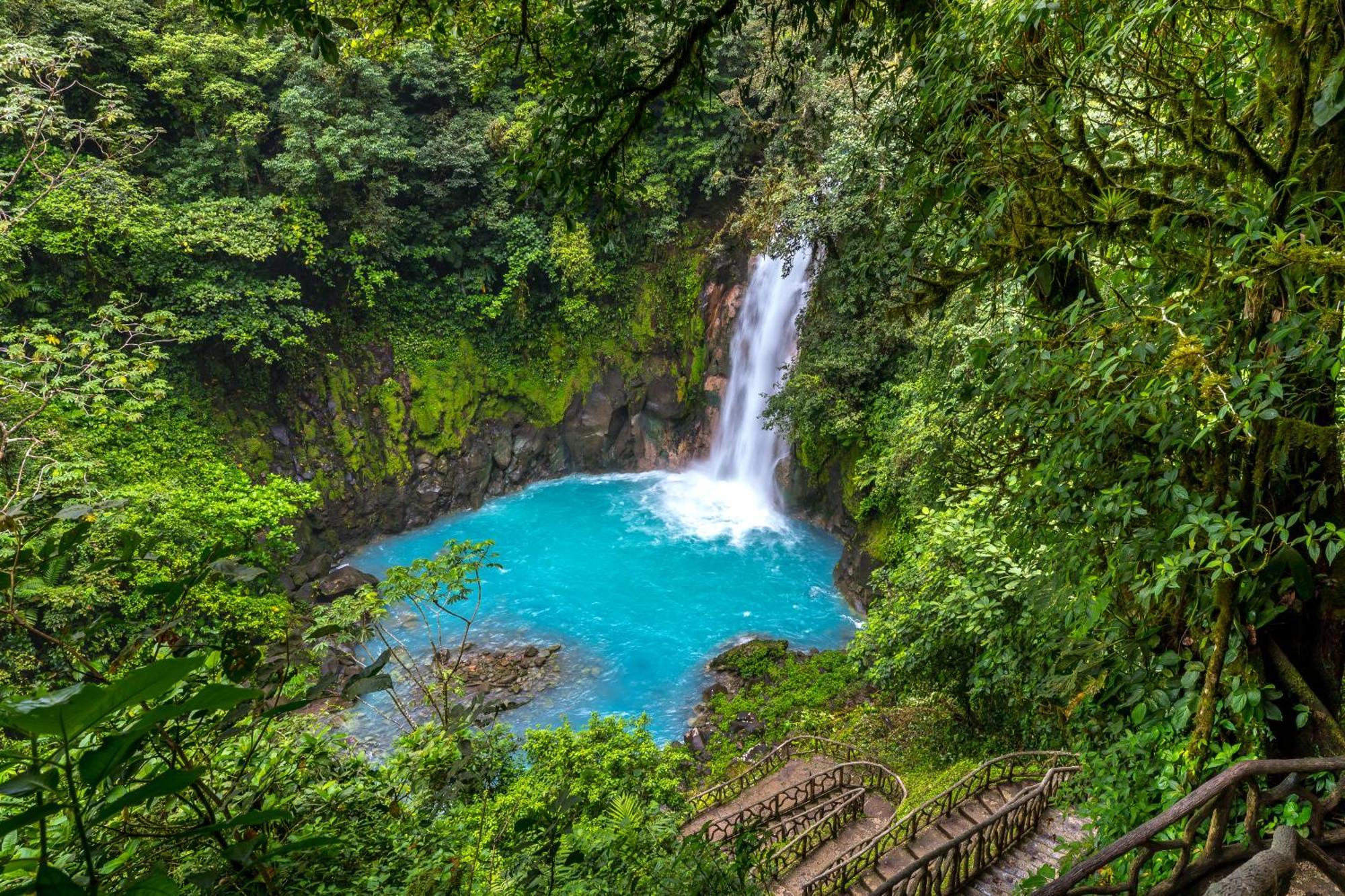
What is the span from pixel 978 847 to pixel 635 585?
9.76 m

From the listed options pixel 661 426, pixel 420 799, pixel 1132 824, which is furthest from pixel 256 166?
pixel 1132 824

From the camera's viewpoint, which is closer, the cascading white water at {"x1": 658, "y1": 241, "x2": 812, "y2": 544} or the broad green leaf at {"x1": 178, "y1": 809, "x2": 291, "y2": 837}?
the broad green leaf at {"x1": 178, "y1": 809, "x2": 291, "y2": 837}

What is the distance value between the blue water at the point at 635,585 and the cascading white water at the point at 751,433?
0.26 feet

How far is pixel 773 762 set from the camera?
29.7 feet

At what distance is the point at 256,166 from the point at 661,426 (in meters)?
11.3

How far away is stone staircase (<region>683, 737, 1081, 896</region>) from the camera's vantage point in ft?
17.1

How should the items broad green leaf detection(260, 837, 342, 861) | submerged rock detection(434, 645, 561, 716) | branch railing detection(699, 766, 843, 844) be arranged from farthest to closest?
submerged rock detection(434, 645, 561, 716), branch railing detection(699, 766, 843, 844), broad green leaf detection(260, 837, 342, 861)

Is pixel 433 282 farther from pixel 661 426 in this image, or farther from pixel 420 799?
pixel 420 799

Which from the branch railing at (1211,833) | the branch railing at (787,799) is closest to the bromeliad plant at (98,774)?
the branch railing at (1211,833)

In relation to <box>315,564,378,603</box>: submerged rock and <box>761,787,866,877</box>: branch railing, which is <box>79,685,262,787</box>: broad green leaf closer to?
<box>761,787,866,877</box>: branch railing

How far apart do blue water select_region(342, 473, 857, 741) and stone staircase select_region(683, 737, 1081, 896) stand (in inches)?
93.6

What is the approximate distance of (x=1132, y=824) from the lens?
2.86 m

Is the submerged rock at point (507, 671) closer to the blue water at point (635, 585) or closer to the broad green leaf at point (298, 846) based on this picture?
the blue water at point (635, 585)

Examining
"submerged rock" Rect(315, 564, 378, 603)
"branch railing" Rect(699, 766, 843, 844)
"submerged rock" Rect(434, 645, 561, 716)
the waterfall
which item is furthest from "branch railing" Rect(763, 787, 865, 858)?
the waterfall
